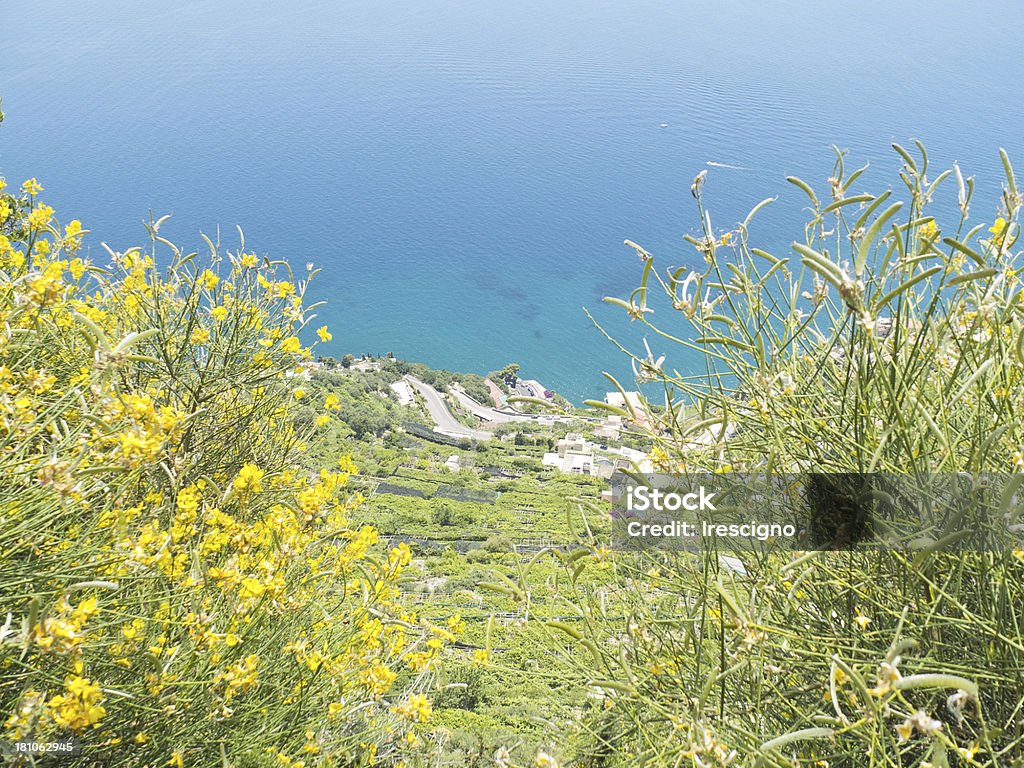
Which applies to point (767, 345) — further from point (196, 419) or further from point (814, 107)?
point (814, 107)

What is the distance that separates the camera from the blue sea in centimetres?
3447

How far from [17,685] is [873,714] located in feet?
5.40

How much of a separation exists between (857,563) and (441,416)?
29.0 metres

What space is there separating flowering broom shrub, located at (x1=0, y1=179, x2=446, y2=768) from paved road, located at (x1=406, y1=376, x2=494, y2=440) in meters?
25.6

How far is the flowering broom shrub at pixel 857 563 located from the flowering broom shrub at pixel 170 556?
0.89 meters

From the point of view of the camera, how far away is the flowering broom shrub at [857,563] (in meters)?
1.03

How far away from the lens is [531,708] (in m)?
6.80

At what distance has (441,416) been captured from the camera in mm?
30047

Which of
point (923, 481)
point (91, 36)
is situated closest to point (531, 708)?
point (923, 481)

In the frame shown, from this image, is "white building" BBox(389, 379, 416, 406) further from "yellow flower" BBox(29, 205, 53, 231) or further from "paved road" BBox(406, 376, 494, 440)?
"yellow flower" BBox(29, 205, 53, 231)

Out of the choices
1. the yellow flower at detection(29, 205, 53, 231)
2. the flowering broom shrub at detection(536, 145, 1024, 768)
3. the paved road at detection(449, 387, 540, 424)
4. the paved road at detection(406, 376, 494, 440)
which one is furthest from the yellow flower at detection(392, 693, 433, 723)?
the paved road at detection(449, 387, 540, 424)

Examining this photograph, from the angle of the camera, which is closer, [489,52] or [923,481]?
[923,481]

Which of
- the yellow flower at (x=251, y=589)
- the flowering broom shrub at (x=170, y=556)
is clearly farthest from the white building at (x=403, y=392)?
the yellow flower at (x=251, y=589)

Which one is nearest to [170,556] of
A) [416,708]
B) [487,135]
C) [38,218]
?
[416,708]
